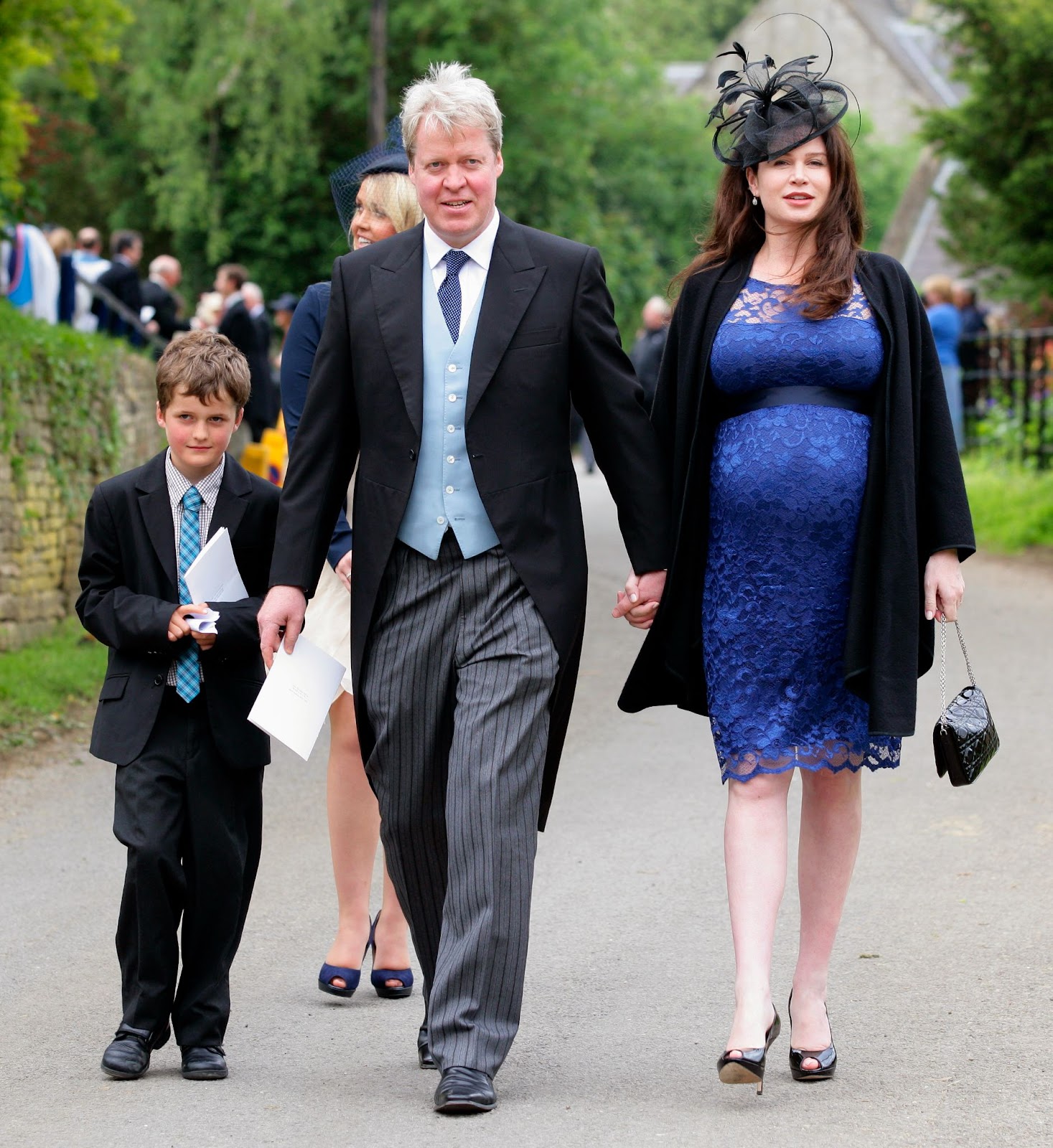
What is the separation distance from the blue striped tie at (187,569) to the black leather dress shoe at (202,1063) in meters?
0.81

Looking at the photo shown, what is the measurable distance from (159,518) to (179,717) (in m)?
0.47

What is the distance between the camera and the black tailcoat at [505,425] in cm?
422

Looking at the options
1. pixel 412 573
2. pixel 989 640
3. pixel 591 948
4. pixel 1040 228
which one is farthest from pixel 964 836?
pixel 1040 228

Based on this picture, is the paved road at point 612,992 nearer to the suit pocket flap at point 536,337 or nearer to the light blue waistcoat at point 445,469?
the light blue waistcoat at point 445,469

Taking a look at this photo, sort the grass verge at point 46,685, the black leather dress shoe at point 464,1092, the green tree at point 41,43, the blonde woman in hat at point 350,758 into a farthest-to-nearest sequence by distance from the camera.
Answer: the green tree at point 41,43 → the grass verge at point 46,685 → the blonde woman in hat at point 350,758 → the black leather dress shoe at point 464,1092

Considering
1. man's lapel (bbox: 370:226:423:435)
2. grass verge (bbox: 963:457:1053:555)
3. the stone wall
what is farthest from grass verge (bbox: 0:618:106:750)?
grass verge (bbox: 963:457:1053:555)

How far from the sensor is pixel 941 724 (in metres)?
4.28

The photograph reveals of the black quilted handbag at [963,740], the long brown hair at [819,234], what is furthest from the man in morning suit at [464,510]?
the black quilted handbag at [963,740]

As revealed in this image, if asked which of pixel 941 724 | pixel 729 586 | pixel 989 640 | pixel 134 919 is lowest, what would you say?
pixel 989 640

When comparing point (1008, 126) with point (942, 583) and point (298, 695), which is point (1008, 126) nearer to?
point (942, 583)

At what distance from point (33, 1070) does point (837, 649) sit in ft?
6.89

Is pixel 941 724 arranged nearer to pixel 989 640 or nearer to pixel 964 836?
pixel 964 836

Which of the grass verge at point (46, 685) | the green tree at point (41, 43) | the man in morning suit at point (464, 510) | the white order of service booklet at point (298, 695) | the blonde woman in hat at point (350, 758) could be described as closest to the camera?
the man in morning suit at point (464, 510)

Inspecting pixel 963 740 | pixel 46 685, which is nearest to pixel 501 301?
pixel 963 740
